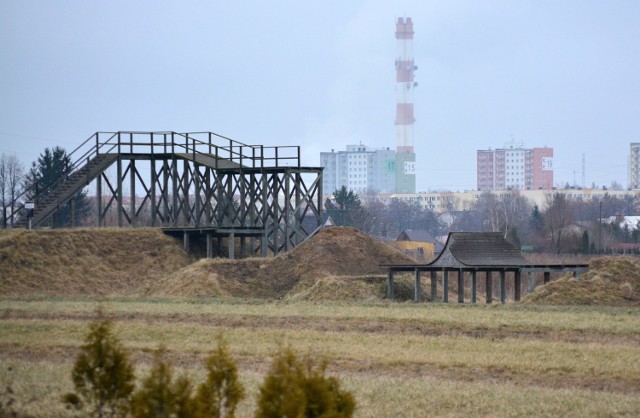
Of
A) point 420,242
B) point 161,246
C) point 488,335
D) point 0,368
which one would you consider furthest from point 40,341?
point 420,242

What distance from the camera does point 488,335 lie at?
29.0 m

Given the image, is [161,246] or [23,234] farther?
[161,246]

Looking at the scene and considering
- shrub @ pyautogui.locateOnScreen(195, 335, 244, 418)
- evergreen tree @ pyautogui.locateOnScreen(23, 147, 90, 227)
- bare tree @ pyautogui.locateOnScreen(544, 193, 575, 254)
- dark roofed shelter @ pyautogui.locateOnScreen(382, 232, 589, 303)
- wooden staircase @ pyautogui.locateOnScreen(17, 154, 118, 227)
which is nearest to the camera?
shrub @ pyautogui.locateOnScreen(195, 335, 244, 418)

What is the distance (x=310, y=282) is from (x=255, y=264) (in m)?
2.91

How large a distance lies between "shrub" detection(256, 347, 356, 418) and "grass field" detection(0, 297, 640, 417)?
3.74 metres

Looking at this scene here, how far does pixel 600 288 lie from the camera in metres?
40.5

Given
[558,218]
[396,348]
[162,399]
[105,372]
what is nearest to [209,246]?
[396,348]

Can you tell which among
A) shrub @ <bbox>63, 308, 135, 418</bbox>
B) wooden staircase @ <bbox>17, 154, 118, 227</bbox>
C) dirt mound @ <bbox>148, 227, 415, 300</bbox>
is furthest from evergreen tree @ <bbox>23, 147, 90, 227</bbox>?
shrub @ <bbox>63, 308, 135, 418</bbox>

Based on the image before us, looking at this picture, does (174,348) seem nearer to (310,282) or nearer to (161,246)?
(310,282)

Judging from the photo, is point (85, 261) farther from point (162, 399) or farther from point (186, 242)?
point (162, 399)

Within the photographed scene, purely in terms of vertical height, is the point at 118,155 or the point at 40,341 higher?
the point at 118,155

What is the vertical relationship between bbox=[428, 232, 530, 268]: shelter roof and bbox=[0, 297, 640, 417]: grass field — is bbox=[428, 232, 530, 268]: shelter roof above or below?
above

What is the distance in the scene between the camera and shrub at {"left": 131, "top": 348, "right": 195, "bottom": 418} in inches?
554

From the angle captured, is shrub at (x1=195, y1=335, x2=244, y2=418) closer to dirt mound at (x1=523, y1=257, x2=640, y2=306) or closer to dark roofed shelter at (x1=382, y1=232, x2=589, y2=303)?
dirt mound at (x1=523, y1=257, x2=640, y2=306)
